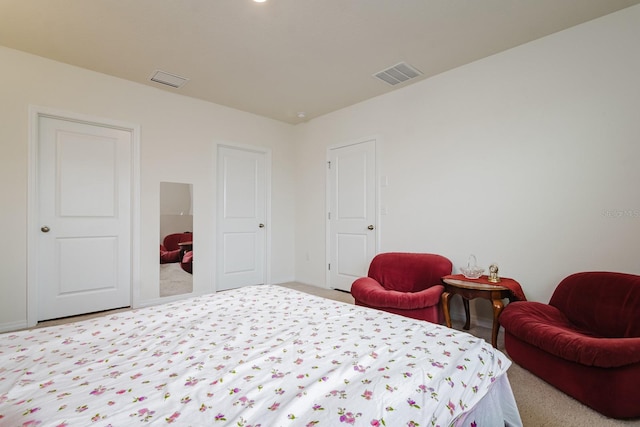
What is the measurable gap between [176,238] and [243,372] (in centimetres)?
329

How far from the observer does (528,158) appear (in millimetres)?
2787

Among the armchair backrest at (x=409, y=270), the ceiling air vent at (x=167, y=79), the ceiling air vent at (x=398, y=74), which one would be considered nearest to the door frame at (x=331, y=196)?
the armchair backrest at (x=409, y=270)

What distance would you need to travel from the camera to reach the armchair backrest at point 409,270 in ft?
10.2

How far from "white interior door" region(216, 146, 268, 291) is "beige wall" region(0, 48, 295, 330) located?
164 millimetres

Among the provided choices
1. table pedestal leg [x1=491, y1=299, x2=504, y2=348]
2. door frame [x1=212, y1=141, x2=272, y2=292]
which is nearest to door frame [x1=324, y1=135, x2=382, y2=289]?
door frame [x1=212, y1=141, x2=272, y2=292]

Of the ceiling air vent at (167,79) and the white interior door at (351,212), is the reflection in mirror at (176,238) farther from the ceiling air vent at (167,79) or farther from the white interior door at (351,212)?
the white interior door at (351,212)

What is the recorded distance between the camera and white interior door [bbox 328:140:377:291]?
409cm

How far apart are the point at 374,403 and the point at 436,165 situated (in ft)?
A: 9.83

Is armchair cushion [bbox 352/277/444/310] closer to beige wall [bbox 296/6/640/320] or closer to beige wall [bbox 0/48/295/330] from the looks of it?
beige wall [bbox 296/6/640/320]

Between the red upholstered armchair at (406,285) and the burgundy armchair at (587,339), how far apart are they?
22.5 inches

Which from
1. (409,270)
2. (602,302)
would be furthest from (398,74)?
(602,302)

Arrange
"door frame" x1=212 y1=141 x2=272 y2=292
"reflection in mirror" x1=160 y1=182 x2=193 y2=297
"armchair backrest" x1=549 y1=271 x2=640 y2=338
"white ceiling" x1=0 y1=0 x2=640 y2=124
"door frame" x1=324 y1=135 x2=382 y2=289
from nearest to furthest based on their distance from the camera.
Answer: "armchair backrest" x1=549 y1=271 x2=640 y2=338 < "white ceiling" x1=0 y1=0 x2=640 y2=124 < "reflection in mirror" x1=160 y1=182 x2=193 y2=297 < "door frame" x1=324 y1=135 x2=382 y2=289 < "door frame" x1=212 y1=141 x2=272 y2=292

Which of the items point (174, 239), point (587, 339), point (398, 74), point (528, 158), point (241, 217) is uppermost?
point (398, 74)

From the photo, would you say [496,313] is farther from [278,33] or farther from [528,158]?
[278,33]
